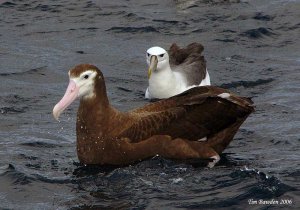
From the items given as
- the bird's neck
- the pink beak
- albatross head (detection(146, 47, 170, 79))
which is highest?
the pink beak

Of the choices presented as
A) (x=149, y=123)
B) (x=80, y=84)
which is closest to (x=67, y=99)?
(x=80, y=84)

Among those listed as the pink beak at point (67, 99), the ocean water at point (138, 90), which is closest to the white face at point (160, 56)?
the ocean water at point (138, 90)

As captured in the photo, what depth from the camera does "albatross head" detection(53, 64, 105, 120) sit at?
986 centimetres

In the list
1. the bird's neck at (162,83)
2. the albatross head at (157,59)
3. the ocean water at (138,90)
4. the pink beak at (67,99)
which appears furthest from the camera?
the bird's neck at (162,83)

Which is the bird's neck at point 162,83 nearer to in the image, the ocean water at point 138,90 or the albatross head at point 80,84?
the ocean water at point 138,90

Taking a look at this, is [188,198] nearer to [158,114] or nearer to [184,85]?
[158,114]

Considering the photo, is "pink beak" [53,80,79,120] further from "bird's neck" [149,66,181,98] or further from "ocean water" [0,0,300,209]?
"bird's neck" [149,66,181,98]

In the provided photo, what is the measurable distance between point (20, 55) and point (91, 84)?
19.7 feet

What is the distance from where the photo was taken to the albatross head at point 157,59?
44.8 feet

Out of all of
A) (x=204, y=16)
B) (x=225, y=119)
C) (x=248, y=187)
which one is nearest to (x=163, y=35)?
(x=204, y=16)

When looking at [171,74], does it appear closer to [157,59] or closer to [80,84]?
[157,59]

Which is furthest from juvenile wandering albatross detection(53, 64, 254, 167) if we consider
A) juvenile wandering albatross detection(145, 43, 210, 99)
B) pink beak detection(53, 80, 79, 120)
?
juvenile wandering albatross detection(145, 43, 210, 99)

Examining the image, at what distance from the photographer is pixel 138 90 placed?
1429cm

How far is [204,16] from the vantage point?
17.3m
